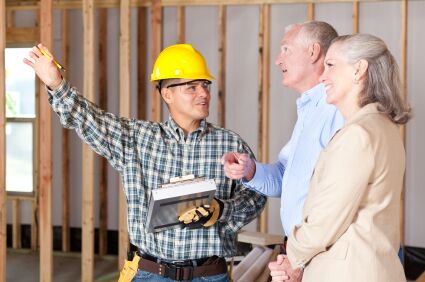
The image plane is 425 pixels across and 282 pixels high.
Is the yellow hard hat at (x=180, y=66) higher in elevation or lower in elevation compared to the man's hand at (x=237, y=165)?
higher

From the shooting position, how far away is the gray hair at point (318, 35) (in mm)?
2273

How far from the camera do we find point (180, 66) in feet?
8.46

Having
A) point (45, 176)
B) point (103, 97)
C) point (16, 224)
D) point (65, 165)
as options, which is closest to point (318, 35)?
point (45, 176)

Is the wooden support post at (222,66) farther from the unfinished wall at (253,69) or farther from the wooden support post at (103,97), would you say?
the wooden support post at (103,97)

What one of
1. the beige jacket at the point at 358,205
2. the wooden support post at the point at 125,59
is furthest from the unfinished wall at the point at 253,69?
the beige jacket at the point at 358,205

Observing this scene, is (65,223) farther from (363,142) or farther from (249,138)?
(363,142)

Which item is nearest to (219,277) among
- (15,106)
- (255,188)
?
(255,188)

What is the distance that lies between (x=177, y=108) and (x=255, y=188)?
43cm

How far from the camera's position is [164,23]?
621 cm

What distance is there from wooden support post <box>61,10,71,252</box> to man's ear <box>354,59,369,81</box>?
4946 millimetres

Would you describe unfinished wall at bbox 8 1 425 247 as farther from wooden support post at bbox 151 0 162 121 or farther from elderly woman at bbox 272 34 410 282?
elderly woman at bbox 272 34 410 282

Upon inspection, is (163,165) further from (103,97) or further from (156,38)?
(103,97)

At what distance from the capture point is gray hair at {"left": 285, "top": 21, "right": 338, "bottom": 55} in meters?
2.27

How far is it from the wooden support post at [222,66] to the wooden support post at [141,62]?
91cm
